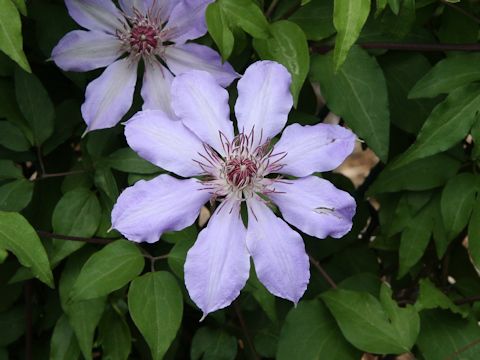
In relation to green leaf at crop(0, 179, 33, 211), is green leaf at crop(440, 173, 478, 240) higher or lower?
lower

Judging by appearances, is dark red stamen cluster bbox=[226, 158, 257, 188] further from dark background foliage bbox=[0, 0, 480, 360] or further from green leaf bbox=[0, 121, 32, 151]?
green leaf bbox=[0, 121, 32, 151]

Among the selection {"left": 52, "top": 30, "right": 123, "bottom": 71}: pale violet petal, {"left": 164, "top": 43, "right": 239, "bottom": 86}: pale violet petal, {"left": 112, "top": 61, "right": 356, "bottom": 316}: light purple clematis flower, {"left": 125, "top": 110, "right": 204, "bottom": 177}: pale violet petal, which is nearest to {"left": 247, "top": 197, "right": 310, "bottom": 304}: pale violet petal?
{"left": 112, "top": 61, "right": 356, "bottom": 316}: light purple clematis flower

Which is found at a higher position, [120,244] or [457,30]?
[457,30]

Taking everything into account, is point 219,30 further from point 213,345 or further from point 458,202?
point 213,345

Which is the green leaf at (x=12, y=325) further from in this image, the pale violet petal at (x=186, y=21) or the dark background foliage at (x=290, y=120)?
the pale violet petal at (x=186, y=21)

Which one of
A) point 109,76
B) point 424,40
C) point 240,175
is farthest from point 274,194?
point 424,40

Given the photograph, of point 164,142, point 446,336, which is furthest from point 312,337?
point 164,142

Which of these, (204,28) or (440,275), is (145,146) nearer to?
(204,28)
